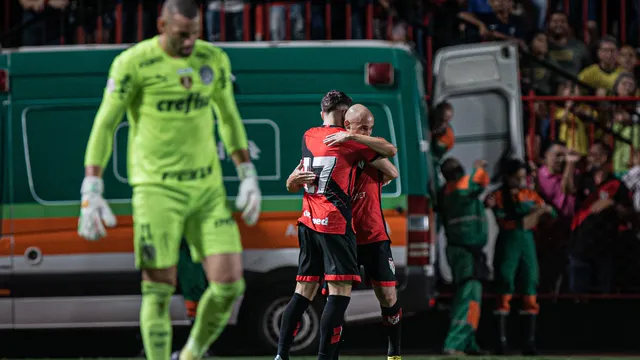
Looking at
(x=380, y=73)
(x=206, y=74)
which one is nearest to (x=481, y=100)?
(x=380, y=73)

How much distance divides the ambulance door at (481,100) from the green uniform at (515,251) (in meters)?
0.62

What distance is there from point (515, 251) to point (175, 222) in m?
4.89

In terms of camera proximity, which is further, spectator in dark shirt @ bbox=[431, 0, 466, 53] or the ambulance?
spectator in dark shirt @ bbox=[431, 0, 466, 53]

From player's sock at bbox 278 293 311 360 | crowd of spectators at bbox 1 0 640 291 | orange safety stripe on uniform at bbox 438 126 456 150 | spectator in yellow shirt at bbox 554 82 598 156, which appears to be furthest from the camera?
spectator in yellow shirt at bbox 554 82 598 156

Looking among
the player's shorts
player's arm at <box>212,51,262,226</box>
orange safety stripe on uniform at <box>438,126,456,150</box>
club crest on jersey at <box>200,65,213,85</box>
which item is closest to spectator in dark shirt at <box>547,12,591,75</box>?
orange safety stripe on uniform at <box>438,126,456,150</box>

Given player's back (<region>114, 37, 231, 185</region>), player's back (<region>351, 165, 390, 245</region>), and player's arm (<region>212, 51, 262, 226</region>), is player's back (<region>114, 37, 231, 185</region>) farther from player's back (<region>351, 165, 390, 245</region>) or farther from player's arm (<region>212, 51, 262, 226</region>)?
player's back (<region>351, 165, 390, 245</region>)

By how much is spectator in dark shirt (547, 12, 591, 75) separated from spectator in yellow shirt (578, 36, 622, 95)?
0.13 metres

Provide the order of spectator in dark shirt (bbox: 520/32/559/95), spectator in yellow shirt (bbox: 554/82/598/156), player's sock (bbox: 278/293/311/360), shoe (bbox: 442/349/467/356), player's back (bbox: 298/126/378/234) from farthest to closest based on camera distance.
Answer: spectator in dark shirt (bbox: 520/32/559/95)
spectator in yellow shirt (bbox: 554/82/598/156)
shoe (bbox: 442/349/467/356)
player's sock (bbox: 278/293/311/360)
player's back (bbox: 298/126/378/234)

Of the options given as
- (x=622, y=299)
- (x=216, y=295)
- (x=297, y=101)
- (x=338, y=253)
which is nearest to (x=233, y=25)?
(x=297, y=101)

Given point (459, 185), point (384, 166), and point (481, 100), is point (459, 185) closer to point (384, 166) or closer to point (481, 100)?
point (481, 100)

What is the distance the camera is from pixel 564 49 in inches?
528

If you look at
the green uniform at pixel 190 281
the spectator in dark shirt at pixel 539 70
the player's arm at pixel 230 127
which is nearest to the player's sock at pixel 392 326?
the player's arm at pixel 230 127

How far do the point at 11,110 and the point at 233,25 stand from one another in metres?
3.21

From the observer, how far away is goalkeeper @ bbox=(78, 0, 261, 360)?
6.03 metres
